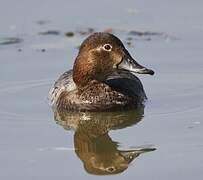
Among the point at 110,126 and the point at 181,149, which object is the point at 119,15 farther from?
the point at 181,149

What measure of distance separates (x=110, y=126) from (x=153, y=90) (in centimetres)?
157

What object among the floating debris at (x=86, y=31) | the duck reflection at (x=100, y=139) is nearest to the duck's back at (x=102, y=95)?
the duck reflection at (x=100, y=139)

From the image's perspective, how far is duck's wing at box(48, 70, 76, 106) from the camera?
1320 cm

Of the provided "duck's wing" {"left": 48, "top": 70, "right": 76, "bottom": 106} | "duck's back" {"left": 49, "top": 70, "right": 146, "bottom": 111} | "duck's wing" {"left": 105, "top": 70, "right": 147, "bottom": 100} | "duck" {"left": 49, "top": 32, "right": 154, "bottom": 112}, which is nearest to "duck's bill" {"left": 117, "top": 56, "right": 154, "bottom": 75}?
"duck" {"left": 49, "top": 32, "right": 154, "bottom": 112}

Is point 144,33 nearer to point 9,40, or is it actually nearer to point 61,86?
point 9,40

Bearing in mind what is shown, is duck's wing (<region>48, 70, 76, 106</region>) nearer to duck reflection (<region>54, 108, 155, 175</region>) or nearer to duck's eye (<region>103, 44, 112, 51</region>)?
duck reflection (<region>54, 108, 155, 175</region>)

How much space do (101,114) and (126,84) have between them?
0.68m

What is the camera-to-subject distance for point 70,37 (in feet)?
53.0

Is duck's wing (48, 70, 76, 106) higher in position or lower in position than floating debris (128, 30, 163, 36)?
higher

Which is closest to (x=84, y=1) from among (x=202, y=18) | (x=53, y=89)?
(x=202, y=18)

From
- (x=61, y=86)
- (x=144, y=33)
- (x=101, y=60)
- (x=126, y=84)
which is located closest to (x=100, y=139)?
(x=101, y=60)

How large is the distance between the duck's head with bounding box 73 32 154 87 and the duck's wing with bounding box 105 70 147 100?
0.19 metres

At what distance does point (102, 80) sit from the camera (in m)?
12.9

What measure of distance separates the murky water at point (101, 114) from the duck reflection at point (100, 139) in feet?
0.04
